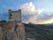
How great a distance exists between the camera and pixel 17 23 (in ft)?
9.20

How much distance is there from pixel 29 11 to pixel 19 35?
58cm

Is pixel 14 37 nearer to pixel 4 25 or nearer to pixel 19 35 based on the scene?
pixel 19 35

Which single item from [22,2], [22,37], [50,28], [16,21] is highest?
[22,2]

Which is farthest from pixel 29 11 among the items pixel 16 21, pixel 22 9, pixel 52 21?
pixel 52 21

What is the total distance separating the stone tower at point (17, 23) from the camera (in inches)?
110

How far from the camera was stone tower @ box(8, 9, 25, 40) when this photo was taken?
2.79m

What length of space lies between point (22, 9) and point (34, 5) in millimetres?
284

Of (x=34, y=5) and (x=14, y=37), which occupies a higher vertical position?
(x=34, y=5)

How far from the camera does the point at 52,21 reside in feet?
9.41

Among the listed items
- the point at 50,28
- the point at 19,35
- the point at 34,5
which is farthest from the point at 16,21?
the point at 50,28

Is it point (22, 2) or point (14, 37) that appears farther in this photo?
point (22, 2)

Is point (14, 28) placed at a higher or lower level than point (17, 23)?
lower

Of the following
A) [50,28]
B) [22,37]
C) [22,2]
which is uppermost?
Answer: [22,2]

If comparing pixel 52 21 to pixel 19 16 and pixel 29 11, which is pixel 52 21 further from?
pixel 19 16
